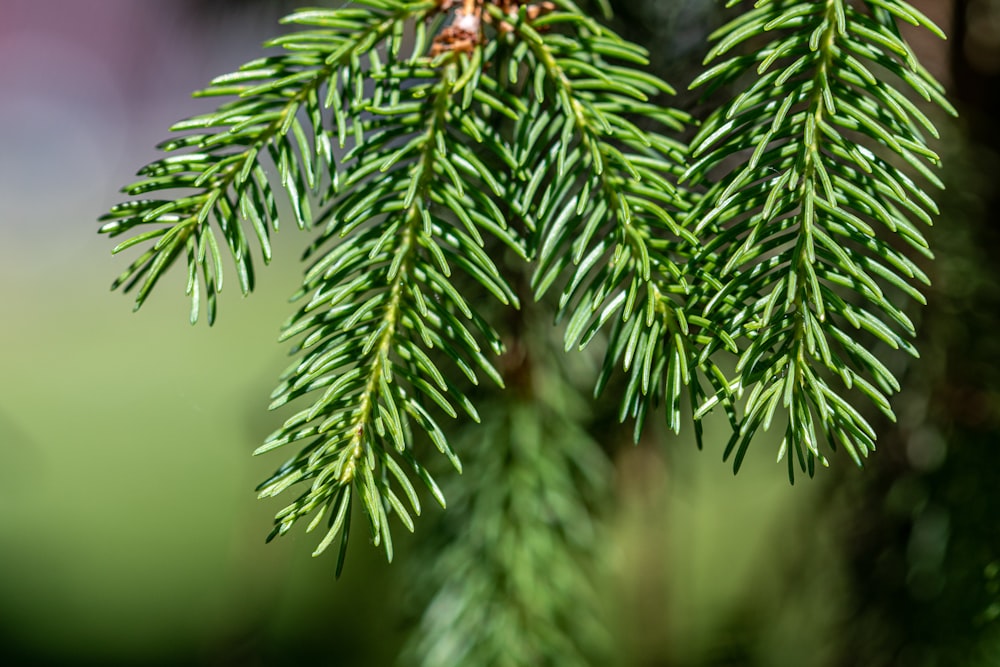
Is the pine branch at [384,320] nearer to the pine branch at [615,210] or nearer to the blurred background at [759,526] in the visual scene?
the pine branch at [615,210]

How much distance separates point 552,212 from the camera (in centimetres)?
24

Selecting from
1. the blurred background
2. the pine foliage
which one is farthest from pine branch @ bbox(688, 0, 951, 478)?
the blurred background

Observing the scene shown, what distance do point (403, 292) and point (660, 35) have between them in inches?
10.2

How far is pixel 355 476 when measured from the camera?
0.20m

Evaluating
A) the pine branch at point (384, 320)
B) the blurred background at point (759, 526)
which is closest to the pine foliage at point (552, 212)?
the pine branch at point (384, 320)

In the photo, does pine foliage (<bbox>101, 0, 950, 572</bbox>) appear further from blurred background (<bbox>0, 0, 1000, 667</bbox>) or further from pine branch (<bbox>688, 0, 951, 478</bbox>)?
blurred background (<bbox>0, 0, 1000, 667</bbox>)

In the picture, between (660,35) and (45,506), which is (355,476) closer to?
(660,35)

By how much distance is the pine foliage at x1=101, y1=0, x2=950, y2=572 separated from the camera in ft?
0.67

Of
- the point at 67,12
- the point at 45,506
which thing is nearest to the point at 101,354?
the point at 45,506

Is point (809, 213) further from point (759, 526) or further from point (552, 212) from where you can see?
point (759, 526)

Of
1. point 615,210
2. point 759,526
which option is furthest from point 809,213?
point 759,526

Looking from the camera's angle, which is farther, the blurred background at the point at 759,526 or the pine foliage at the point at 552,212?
the blurred background at the point at 759,526

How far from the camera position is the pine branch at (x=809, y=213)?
197mm

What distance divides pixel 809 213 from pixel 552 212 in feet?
0.24
